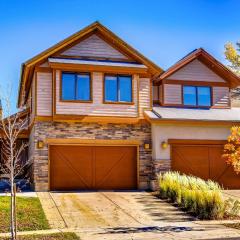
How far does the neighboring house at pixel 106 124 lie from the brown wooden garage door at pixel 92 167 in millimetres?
50

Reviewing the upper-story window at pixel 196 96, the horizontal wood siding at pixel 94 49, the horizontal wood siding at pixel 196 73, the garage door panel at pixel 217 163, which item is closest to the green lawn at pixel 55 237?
the horizontal wood siding at pixel 94 49

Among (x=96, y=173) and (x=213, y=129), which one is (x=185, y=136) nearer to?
(x=213, y=129)

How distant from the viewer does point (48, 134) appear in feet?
66.8

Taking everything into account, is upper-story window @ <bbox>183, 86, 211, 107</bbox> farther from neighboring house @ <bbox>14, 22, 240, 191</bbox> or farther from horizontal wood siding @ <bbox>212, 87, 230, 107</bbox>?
neighboring house @ <bbox>14, 22, 240, 191</bbox>

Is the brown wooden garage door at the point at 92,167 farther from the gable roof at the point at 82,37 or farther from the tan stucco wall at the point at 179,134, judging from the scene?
the gable roof at the point at 82,37

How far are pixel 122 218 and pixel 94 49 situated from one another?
10.4 metres

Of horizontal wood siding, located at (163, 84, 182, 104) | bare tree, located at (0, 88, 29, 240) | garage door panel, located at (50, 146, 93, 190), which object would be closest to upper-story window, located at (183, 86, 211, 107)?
horizontal wood siding, located at (163, 84, 182, 104)

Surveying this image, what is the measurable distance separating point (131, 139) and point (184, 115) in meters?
3.17

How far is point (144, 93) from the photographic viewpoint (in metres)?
22.0

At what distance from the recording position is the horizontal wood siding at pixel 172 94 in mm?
23609

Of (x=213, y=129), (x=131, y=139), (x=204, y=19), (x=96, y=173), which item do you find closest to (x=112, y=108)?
(x=131, y=139)

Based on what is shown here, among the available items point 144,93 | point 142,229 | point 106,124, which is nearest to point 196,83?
point 144,93

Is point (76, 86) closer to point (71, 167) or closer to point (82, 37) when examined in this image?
point (82, 37)

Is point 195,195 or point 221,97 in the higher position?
point 221,97
